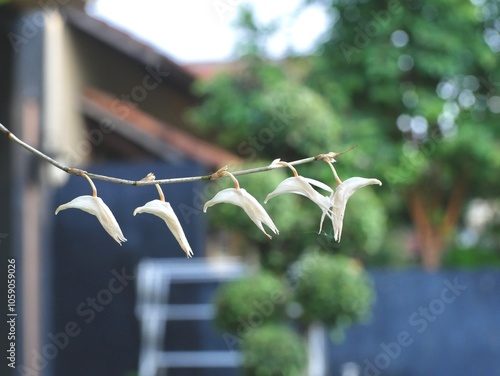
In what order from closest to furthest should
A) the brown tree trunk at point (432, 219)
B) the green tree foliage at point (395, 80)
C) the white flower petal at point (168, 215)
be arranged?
the white flower petal at point (168, 215) < the green tree foliage at point (395, 80) < the brown tree trunk at point (432, 219)

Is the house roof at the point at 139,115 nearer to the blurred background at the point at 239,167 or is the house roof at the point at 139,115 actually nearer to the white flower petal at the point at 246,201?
the blurred background at the point at 239,167

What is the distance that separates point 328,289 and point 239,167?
77 cm

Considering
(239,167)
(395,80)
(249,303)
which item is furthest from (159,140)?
(395,80)

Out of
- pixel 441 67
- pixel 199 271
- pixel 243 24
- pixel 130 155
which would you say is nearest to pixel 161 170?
Result: pixel 199 271

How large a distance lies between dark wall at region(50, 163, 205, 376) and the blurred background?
12 mm

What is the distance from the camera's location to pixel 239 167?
4805mm

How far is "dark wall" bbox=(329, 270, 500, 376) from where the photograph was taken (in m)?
6.61

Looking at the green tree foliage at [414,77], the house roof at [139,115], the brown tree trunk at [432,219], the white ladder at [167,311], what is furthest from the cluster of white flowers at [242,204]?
the brown tree trunk at [432,219]

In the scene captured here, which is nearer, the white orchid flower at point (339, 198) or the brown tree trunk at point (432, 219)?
the white orchid flower at point (339, 198)

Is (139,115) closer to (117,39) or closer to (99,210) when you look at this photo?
(117,39)

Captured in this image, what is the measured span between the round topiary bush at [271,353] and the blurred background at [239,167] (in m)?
0.01

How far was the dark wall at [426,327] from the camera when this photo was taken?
6.61m

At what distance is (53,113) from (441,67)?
163 inches

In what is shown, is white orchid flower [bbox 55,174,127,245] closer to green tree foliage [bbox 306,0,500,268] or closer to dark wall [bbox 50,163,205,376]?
dark wall [bbox 50,163,205,376]
